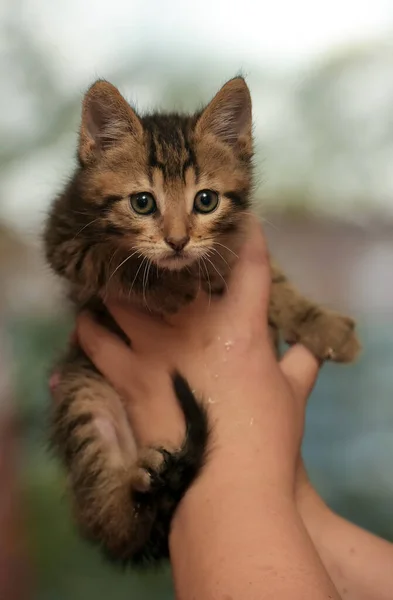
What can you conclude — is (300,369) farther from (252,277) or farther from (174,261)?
(174,261)

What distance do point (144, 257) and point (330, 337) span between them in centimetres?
39

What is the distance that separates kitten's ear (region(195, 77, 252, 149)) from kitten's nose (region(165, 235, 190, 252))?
0.23 m

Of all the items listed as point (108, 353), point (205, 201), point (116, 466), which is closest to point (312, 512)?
point (116, 466)

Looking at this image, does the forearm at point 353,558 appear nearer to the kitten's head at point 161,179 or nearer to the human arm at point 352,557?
the human arm at point 352,557

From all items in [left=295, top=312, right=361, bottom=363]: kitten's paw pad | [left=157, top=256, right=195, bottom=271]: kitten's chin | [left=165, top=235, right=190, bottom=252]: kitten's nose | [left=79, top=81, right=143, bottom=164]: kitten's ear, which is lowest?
[left=295, top=312, right=361, bottom=363]: kitten's paw pad

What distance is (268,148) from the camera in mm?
1592

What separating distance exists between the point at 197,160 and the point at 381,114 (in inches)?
33.5

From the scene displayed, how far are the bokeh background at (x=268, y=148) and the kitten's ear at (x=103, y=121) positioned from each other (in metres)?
0.59

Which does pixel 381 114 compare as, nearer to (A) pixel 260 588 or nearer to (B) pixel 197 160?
(B) pixel 197 160

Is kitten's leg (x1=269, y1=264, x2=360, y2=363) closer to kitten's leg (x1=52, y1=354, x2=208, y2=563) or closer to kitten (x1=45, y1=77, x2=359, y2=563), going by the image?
kitten (x1=45, y1=77, x2=359, y2=563)

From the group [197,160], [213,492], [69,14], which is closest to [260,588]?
[213,492]

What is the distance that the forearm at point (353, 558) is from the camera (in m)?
0.92

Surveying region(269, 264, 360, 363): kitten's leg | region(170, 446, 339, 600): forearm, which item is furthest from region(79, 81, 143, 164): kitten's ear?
region(170, 446, 339, 600): forearm

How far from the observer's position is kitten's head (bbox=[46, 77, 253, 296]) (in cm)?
92
